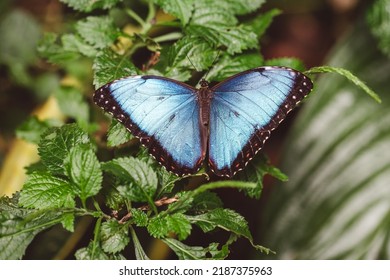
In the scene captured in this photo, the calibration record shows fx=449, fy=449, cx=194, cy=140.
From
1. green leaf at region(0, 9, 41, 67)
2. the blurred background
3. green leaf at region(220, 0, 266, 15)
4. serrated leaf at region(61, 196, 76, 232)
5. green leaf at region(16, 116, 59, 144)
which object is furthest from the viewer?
green leaf at region(0, 9, 41, 67)

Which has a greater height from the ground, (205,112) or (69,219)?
A: (205,112)

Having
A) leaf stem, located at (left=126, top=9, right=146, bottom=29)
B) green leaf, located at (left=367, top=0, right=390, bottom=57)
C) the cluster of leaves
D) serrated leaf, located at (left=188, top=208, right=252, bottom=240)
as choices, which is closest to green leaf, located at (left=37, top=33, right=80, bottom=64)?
the cluster of leaves

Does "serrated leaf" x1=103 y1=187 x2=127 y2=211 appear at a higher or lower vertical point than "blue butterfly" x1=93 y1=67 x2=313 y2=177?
lower

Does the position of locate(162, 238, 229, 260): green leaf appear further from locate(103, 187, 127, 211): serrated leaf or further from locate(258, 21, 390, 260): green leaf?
locate(258, 21, 390, 260): green leaf

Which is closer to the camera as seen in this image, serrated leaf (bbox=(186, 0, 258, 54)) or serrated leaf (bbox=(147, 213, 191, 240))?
serrated leaf (bbox=(147, 213, 191, 240))

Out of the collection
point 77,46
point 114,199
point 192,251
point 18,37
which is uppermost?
point 18,37

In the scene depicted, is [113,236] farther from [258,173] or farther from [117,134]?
[258,173]

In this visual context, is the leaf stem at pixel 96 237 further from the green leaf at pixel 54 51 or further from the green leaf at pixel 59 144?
the green leaf at pixel 54 51

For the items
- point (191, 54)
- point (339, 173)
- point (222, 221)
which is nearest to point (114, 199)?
point (222, 221)
